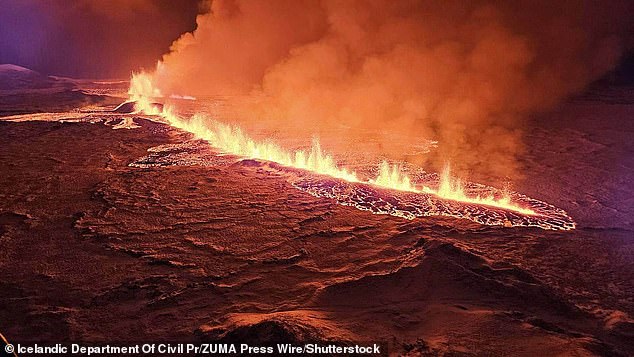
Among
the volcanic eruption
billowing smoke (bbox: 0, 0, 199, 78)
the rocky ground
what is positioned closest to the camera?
the rocky ground

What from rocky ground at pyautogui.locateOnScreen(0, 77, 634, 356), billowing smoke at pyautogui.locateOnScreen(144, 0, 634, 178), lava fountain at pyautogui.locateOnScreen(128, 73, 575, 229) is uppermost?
billowing smoke at pyautogui.locateOnScreen(144, 0, 634, 178)

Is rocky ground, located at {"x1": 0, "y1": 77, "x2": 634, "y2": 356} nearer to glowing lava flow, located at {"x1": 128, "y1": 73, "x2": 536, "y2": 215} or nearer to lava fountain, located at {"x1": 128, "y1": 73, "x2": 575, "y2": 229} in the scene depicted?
lava fountain, located at {"x1": 128, "y1": 73, "x2": 575, "y2": 229}

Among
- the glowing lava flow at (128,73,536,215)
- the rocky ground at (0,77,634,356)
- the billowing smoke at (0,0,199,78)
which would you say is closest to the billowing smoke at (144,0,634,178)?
the glowing lava flow at (128,73,536,215)

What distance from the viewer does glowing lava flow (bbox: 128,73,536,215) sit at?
20.1ft

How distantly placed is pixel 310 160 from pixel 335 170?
706 millimetres

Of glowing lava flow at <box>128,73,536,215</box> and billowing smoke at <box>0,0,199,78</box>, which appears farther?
billowing smoke at <box>0,0,199,78</box>

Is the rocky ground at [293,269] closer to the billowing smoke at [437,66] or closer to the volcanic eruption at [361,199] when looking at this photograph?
the volcanic eruption at [361,199]

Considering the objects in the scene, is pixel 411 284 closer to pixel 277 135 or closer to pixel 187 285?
pixel 187 285

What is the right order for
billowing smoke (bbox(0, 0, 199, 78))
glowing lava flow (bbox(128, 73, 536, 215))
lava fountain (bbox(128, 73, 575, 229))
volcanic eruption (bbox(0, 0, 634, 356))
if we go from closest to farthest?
volcanic eruption (bbox(0, 0, 634, 356)) → lava fountain (bbox(128, 73, 575, 229)) → glowing lava flow (bbox(128, 73, 536, 215)) → billowing smoke (bbox(0, 0, 199, 78))

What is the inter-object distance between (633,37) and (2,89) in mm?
31776

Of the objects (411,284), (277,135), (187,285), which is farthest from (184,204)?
(277,135)

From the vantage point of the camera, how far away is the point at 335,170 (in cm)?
751

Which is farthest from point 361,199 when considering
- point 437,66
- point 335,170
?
point 437,66

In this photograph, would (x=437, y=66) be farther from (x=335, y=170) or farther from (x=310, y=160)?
(x=335, y=170)
